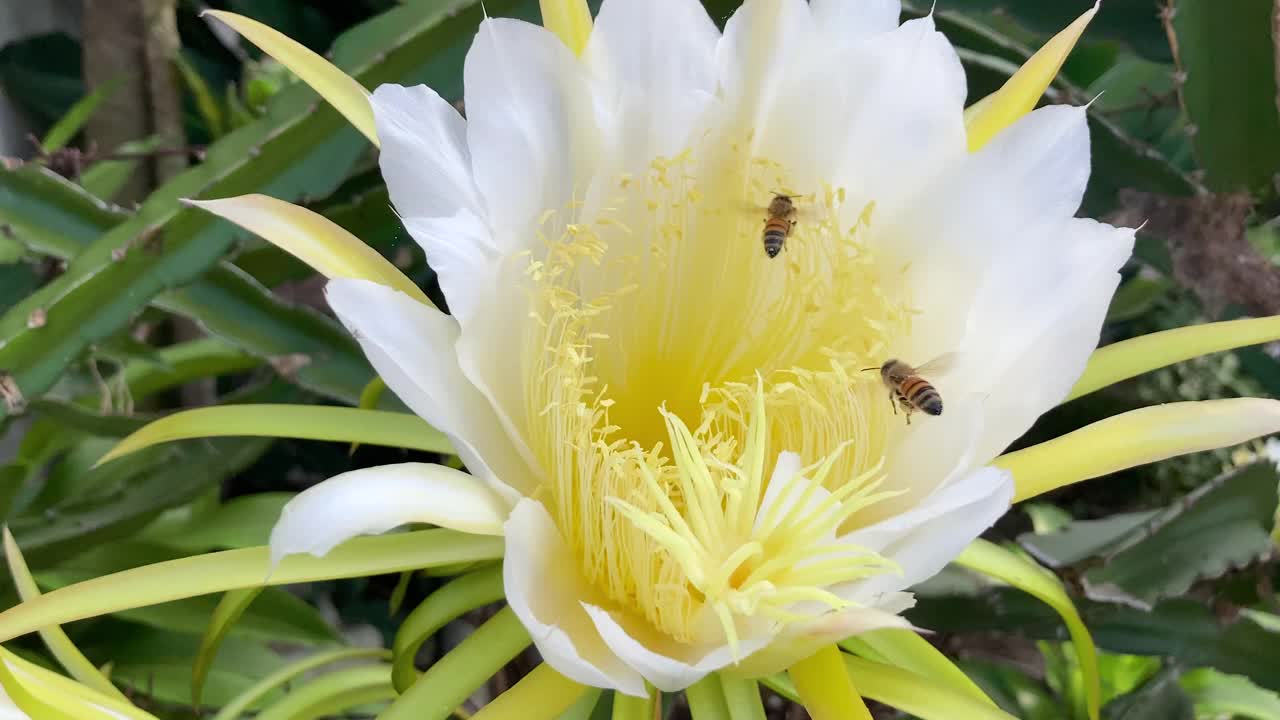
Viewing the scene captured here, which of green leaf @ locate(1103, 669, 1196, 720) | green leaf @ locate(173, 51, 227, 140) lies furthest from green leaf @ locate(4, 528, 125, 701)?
green leaf @ locate(173, 51, 227, 140)

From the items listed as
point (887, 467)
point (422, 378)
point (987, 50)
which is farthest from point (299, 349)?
point (987, 50)

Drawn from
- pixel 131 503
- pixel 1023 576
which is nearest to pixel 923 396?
pixel 1023 576

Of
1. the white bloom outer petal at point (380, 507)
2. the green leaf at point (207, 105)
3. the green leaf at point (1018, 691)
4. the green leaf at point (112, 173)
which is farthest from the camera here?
the green leaf at point (207, 105)

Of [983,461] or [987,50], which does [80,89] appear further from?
[983,461]

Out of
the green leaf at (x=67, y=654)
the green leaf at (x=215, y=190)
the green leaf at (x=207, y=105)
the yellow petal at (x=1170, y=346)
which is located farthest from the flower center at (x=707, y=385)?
the green leaf at (x=207, y=105)

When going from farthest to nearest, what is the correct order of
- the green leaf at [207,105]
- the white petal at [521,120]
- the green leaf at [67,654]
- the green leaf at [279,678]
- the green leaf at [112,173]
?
1. the green leaf at [207,105]
2. the green leaf at [112,173]
3. the green leaf at [279,678]
4. the green leaf at [67,654]
5. the white petal at [521,120]

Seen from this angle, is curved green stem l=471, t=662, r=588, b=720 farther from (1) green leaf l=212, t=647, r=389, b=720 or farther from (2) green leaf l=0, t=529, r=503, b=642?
(1) green leaf l=212, t=647, r=389, b=720

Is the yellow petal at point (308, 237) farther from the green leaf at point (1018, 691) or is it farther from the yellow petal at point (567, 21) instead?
the green leaf at point (1018, 691)
